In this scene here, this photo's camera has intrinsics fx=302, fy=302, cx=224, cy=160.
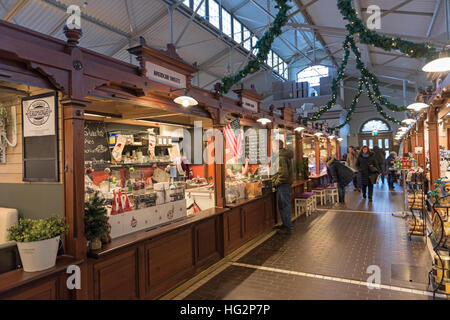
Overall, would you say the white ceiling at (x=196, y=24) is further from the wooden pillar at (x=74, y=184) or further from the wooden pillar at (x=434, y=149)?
the wooden pillar at (x=74, y=184)

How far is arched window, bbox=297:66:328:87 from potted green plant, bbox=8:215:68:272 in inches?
803

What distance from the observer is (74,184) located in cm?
270

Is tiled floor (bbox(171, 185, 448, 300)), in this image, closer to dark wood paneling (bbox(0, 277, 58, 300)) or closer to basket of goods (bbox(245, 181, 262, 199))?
basket of goods (bbox(245, 181, 262, 199))

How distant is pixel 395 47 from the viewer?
422 centimetres

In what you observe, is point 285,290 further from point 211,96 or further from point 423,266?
point 211,96

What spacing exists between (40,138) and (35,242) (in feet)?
3.61

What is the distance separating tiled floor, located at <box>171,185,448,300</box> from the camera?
3.61m

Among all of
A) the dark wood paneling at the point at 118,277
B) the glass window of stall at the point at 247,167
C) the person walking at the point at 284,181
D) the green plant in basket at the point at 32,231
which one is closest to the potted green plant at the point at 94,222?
the dark wood paneling at the point at 118,277

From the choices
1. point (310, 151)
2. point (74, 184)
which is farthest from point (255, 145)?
point (74, 184)

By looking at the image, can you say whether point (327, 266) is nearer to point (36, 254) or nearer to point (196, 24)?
point (36, 254)

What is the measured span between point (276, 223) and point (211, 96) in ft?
12.0

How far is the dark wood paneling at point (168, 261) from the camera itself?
3.43 metres
